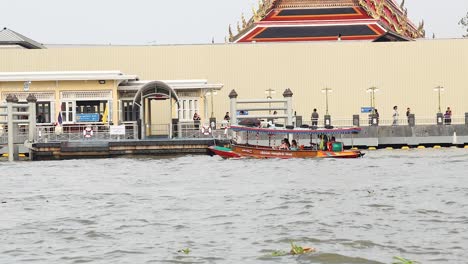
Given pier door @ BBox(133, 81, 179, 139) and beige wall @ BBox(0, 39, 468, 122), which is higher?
beige wall @ BBox(0, 39, 468, 122)

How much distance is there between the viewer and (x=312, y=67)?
74.6 metres

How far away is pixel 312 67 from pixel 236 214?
50756mm

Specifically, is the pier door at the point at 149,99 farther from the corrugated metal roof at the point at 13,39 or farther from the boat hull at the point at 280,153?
the corrugated metal roof at the point at 13,39

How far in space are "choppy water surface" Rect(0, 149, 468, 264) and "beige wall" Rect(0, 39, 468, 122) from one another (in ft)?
111

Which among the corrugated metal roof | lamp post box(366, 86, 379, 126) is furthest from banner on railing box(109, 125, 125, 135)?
the corrugated metal roof

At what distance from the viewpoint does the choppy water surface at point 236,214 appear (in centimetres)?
1916

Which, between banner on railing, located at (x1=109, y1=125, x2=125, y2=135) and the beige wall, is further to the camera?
the beige wall

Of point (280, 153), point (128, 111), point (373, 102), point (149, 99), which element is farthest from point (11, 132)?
point (373, 102)

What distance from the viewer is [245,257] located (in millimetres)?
18547

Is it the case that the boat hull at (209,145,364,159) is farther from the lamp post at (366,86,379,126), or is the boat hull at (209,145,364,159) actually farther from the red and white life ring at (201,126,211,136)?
the lamp post at (366,86,379,126)

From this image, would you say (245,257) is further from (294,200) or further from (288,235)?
(294,200)

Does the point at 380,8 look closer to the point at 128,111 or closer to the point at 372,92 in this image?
the point at 372,92

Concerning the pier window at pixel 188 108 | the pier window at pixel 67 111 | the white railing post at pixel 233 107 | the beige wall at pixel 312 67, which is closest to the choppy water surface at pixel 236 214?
the white railing post at pixel 233 107

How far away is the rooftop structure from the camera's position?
261 ft
